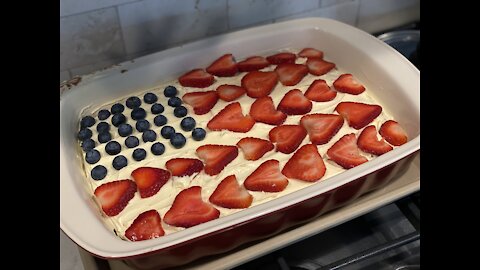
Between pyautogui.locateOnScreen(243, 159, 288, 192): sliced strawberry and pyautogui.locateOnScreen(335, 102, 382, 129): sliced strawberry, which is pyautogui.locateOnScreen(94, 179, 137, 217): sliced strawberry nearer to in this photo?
pyautogui.locateOnScreen(243, 159, 288, 192): sliced strawberry

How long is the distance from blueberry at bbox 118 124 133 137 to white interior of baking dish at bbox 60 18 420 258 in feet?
0.27

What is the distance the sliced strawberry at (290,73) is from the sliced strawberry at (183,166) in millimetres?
274

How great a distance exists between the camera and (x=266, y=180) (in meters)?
0.83

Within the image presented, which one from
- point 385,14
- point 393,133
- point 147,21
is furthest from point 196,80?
point 385,14

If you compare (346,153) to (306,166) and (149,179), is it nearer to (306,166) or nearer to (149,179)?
(306,166)

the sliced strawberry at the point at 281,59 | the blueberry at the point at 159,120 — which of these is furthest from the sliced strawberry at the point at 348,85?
the blueberry at the point at 159,120

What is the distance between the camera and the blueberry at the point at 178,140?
0.90 metres

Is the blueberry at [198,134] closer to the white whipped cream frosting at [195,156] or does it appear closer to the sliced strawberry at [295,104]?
the white whipped cream frosting at [195,156]

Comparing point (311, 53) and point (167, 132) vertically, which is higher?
point (311, 53)

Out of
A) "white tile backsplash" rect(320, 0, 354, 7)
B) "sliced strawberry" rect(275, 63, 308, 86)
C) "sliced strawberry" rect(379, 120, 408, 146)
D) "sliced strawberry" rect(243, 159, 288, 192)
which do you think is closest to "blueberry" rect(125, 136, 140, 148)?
"sliced strawberry" rect(243, 159, 288, 192)

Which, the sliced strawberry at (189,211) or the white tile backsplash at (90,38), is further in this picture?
the white tile backsplash at (90,38)

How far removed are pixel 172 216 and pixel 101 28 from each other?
1.46ft

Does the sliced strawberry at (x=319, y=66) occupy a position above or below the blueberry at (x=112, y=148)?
above

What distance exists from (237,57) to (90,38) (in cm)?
30
